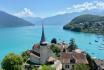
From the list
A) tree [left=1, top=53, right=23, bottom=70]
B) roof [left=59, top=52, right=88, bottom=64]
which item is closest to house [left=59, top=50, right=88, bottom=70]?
roof [left=59, top=52, right=88, bottom=64]

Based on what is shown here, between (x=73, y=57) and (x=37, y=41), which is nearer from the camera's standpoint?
(x=73, y=57)

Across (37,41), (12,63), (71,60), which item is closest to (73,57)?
(71,60)

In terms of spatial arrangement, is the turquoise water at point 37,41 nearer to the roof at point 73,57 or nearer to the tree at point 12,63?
the roof at point 73,57

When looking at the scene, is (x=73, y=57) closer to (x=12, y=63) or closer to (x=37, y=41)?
(x=12, y=63)

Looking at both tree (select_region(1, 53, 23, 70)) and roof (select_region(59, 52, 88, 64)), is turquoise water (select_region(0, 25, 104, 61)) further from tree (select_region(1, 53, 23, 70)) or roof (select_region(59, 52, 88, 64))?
tree (select_region(1, 53, 23, 70))

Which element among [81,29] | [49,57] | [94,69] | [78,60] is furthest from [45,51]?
[81,29]

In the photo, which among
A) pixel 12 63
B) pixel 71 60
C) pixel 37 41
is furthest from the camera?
pixel 37 41

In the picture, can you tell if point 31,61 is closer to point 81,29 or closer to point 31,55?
point 31,55

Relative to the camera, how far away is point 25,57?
32.3 metres

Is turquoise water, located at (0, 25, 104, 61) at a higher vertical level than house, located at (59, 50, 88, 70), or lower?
lower

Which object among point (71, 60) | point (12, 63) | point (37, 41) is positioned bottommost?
point (37, 41)

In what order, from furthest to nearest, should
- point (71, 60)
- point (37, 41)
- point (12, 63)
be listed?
1. point (37, 41)
2. point (71, 60)
3. point (12, 63)

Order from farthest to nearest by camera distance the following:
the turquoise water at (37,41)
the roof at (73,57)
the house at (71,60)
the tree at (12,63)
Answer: the turquoise water at (37,41) < the roof at (73,57) < the house at (71,60) < the tree at (12,63)

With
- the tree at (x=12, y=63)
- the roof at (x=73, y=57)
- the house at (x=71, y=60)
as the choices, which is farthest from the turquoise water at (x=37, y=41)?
the tree at (x=12, y=63)
